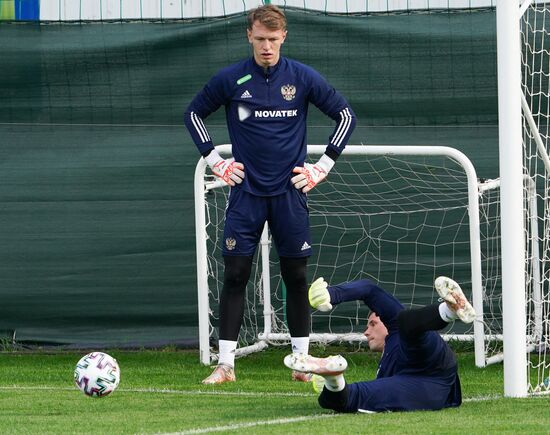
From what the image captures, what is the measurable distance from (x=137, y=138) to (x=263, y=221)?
Result: 2.68 m

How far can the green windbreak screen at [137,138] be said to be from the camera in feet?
31.2

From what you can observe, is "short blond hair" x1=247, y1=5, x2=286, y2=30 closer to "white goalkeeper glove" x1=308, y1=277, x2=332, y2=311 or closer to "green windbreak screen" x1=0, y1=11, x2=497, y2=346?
"white goalkeeper glove" x1=308, y1=277, x2=332, y2=311

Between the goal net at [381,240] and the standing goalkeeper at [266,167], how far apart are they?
2.05 m

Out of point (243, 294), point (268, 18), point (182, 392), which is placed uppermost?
point (268, 18)

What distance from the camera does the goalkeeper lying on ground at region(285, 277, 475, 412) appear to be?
525cm

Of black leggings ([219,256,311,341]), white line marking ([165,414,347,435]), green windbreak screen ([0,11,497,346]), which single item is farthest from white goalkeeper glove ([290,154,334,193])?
green windbreak screen ([0,11,497,346])

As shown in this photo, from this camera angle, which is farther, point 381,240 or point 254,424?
point 381,240

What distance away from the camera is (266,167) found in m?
7.13

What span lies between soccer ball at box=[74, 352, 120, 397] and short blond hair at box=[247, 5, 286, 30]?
2.12 m

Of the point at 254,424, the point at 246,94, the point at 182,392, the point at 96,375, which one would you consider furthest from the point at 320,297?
the point at 246,94

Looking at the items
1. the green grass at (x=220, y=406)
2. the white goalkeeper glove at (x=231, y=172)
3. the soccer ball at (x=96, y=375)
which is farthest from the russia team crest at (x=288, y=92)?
the soccer ball at (x=96, y=375)

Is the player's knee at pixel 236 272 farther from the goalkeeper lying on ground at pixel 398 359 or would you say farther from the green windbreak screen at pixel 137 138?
the green windbreak screen at pixel 137 138

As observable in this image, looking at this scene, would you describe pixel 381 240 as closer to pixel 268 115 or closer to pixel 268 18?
pixel 268 115

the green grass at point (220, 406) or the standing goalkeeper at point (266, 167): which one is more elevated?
the standing goalkeeper at point (266, 167)
